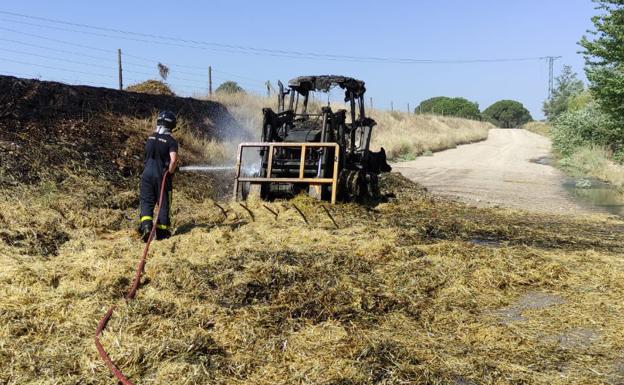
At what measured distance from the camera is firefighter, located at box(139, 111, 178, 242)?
267 inches

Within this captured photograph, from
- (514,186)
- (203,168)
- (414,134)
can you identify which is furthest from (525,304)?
(414,134)

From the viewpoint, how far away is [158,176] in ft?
23.0

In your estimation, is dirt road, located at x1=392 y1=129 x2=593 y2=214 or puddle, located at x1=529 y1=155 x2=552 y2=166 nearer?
dirt road, located at x1=392 y1=129 x2=593 y2=214

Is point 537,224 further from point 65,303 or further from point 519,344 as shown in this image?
point 65,303

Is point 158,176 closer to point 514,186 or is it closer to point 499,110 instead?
point 514,186

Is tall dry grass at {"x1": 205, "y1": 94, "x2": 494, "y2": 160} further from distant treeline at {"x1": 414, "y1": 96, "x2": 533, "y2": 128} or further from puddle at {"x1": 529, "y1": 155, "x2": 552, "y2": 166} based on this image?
distant treeline at {"x1": 414, "y1": 96, "x2": 533, "y2": 128}

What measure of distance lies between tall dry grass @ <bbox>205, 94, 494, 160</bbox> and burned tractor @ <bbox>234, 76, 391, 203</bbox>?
202 inches

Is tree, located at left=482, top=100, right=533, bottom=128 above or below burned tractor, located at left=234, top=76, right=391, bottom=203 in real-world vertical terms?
above

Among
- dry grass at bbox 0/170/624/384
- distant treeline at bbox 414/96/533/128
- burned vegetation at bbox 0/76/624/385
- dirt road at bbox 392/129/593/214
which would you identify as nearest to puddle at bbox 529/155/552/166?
dirt road at bbox 392/129/593/214

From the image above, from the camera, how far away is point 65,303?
429cm

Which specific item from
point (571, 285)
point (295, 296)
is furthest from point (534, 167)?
point (295, 296)

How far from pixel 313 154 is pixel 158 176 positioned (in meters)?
4.00

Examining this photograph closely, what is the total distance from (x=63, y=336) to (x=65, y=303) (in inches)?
22.4

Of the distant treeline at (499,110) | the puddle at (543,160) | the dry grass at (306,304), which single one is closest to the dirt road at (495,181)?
the puddle at (543,160)
